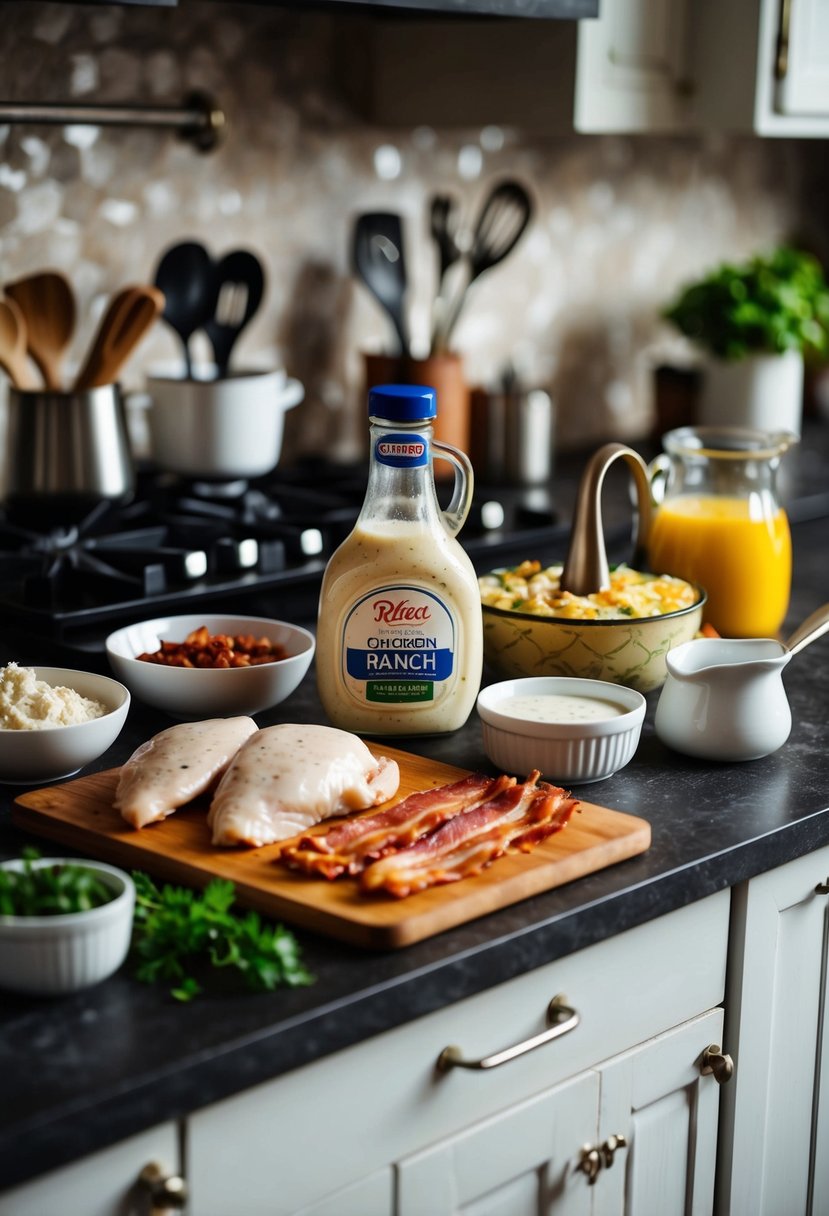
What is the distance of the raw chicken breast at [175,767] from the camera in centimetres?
111

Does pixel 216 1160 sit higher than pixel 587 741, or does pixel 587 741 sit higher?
pixel 587 741

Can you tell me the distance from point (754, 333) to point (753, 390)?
98mm

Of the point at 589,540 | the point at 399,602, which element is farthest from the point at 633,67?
the point at 399,602

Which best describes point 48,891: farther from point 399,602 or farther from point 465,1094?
point 399,602

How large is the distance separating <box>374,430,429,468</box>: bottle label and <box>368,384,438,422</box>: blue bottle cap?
17 mm

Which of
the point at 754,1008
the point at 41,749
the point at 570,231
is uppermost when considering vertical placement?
the point at 570,231

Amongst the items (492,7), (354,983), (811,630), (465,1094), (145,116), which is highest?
(492,7)

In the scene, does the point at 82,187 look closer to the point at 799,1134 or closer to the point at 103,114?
the point at 103,114

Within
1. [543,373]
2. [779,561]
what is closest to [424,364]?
[543,373]

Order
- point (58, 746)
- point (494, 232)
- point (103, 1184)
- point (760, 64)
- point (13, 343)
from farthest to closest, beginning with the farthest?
point (494, 232)
point (760, 64)
point (13, 343)
point (58, 746)
point (103, 1184)

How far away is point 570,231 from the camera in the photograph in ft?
8.63

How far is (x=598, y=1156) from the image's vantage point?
3.75 feet

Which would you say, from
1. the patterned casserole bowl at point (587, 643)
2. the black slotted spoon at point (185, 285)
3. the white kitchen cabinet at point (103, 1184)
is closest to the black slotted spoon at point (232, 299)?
the black slotted spoon at point (185, 285)

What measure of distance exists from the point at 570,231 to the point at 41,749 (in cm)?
175
